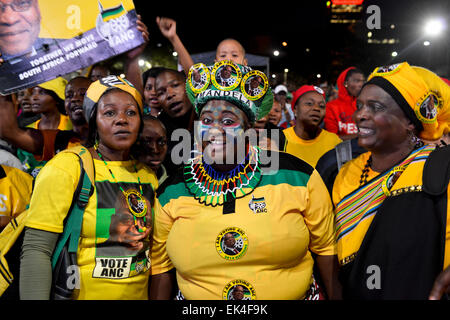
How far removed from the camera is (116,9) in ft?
10.6

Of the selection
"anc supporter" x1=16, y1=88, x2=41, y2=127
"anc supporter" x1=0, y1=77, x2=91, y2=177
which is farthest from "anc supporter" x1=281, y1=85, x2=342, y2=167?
"anc supporter" x1=16, y1=88, x2=41, y2=127

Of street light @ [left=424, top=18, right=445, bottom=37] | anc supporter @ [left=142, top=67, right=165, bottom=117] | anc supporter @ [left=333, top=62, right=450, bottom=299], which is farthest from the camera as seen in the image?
street light @ [left=424, top=18, right=445, bottom=37]

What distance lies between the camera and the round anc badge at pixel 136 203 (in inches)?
90.0

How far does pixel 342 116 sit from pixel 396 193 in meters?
3.39

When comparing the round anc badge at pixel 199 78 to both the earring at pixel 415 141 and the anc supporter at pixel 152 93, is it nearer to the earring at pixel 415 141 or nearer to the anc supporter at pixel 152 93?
the earring at pixel 415 141

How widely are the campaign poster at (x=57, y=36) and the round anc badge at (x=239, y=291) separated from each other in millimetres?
2367

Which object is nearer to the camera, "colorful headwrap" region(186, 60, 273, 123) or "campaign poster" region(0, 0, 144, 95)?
"colorful headwrap" region(186, 60, 273, 123)

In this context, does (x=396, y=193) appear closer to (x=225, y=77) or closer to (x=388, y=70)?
(x=388, y=70)

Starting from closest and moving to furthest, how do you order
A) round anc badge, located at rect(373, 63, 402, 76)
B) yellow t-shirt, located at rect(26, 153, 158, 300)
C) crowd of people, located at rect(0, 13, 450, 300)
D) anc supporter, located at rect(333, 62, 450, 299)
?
anc supporter, located at rect(333, 62, 450, 299) < crowd of people, located at rect(0, 13, 450, 300) < yellow t-shirt, located at rect(26, 153, 158, 300) < round anc badge, located at rect(373, 63, 402, 76)

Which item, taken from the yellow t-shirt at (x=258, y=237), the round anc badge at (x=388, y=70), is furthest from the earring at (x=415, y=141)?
the yellow t-shirt at (x=258, y=237)

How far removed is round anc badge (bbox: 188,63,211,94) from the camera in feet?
7.72

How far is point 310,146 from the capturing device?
4270 mm

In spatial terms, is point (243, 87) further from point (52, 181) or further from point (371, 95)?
point (52, 181)

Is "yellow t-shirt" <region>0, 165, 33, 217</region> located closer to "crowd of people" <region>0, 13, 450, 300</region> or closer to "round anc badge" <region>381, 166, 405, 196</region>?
"crowd of people" <region>0, 13, 450, 300</region>
